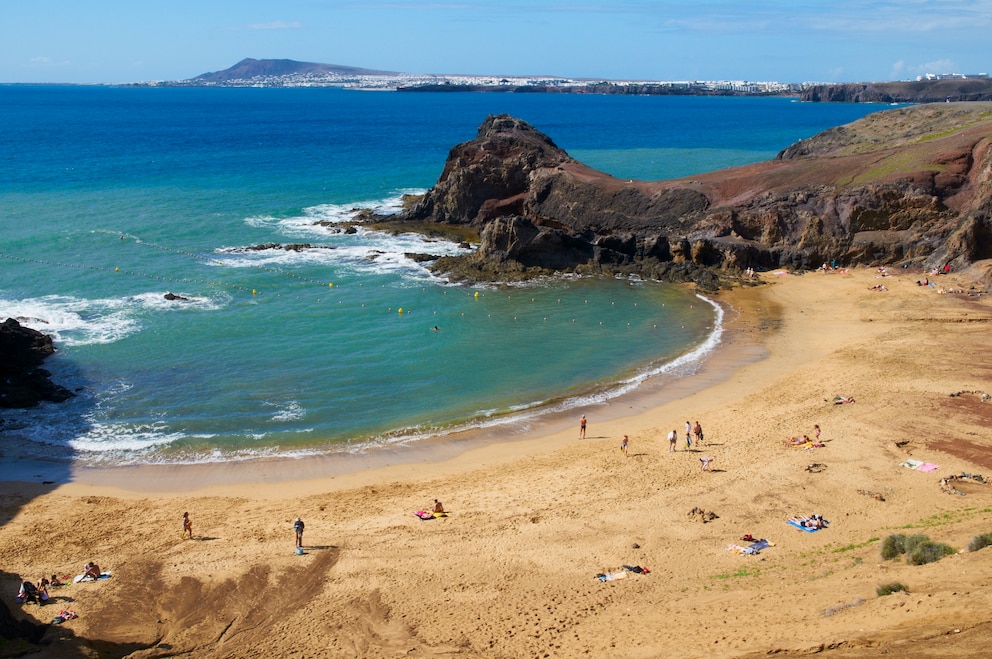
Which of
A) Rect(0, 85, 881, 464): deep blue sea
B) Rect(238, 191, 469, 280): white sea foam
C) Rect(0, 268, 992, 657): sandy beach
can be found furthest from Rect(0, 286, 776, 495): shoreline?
Rect(238, 191, 469, 280): white sea foam

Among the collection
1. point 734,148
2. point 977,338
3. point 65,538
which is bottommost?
point 65,538

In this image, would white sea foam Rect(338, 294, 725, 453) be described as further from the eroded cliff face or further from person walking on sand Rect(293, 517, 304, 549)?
the eroded cliff face

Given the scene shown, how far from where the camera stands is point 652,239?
53000 mm

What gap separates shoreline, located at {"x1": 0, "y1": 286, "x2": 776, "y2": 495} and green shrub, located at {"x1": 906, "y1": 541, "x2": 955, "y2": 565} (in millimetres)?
13050

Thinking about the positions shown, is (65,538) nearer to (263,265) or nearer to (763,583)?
(763,583)

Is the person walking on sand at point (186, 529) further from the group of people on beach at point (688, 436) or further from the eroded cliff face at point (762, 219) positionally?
the eroded cliff face at point (762, 219)

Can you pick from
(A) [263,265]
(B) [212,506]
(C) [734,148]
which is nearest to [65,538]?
(B) [212,506]

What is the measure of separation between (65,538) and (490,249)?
3348 cm

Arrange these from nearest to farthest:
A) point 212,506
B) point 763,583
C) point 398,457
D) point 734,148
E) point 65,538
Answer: point 763,583 → point 65,538 → point 212,506 → point 398,457 → point 734,148

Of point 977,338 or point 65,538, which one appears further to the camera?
point 977,338

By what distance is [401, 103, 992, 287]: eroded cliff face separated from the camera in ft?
164

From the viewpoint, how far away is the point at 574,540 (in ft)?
70.8

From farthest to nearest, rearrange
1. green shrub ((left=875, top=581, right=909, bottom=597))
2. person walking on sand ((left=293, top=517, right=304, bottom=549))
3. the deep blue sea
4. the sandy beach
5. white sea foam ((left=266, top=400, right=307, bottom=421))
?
white sea foam ((left=266, top=400, right=307, bottom=421)) → the deep blue sea → person walking on sand ((left=293, top=517, right=304, bottom=549)) → the sandy beach → green shrub ((left=875, top=581, right=909, bottom=597))

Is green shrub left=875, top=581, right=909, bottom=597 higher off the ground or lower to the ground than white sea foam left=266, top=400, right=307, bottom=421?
higher
